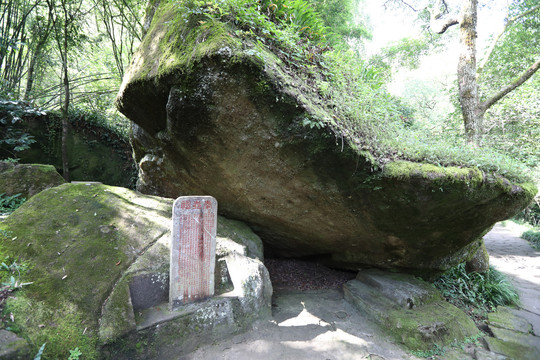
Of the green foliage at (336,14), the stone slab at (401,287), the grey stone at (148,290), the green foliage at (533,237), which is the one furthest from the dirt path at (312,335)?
the green foliage at (336,14)

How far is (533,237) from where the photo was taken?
34.4 ft

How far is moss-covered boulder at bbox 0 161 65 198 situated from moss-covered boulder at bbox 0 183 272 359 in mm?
1834

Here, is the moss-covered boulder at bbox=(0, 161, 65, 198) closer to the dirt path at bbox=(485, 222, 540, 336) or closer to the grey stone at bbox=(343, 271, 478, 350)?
the grey stone at bbox=(343, 271, 478, 350)

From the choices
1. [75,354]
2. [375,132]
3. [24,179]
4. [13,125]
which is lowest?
[75,354]

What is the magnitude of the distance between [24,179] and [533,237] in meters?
17.8

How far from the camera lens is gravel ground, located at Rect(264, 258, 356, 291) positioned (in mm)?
4840

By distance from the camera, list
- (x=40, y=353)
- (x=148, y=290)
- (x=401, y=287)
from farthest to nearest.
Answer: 1. (x=401, y=287)
2. (x=148, y=290)
3. (x=40, y=353)

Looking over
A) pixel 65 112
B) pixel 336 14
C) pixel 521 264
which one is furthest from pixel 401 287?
pixel 336 14

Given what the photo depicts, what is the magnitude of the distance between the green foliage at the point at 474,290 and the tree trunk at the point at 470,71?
3.17m

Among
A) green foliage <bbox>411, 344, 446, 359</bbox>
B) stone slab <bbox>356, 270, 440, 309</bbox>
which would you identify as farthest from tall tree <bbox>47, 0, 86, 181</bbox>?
green foliage <bbox>411, 344, 446, 359</bbox>

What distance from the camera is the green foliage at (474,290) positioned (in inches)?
185

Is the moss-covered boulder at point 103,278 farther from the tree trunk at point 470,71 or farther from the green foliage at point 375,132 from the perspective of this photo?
the tree trunk at point 470,71

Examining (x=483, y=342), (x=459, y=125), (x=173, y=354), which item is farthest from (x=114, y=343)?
(x=459, y=125)

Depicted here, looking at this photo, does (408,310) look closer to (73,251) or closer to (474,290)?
(474,290)
